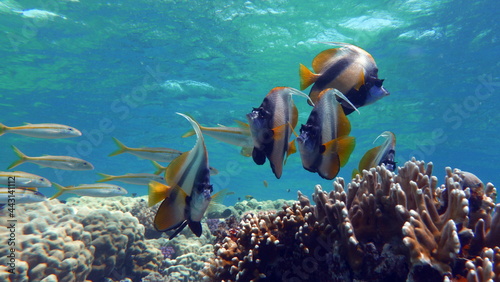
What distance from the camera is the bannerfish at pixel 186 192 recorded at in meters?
1.89

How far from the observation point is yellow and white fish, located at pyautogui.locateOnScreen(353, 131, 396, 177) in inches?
121

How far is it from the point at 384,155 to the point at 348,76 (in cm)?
142

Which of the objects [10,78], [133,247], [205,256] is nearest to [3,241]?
[133,247]

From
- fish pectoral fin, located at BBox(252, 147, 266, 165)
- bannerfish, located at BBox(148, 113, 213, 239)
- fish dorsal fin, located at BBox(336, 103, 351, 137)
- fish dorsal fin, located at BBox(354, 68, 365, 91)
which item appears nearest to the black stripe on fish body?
fish dorsal fin, located at BBox(354, 68, 365, 91)

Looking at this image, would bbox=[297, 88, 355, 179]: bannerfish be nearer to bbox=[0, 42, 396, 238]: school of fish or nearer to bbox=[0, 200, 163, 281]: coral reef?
bbox=[0, 42, 396, 238]: school of fish

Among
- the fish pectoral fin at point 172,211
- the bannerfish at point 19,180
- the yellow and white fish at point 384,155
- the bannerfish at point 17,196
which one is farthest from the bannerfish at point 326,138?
the bannerfish at point 19,180

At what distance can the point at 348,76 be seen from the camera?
2.15 metres

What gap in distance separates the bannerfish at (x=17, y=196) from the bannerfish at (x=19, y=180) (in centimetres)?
18

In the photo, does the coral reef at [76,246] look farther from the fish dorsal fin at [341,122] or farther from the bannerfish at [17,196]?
the fish dorsal fin at [341,122]

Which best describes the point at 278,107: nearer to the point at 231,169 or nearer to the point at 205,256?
the point at 205,256

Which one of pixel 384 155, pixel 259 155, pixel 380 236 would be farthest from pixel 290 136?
pixel 384 155

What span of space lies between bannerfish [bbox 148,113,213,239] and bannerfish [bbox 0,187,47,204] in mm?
5007

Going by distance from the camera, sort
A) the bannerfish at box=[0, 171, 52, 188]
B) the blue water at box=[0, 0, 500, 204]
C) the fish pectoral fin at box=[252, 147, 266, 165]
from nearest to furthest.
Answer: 1. the fish pectoral fin at box=[252, 147, 266, 165]
2. the bannerfish at box=[0, 171, 52, 188]
3. the blue water at box=[0, 0, 500, 204]

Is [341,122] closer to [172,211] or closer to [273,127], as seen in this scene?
[273,127]
